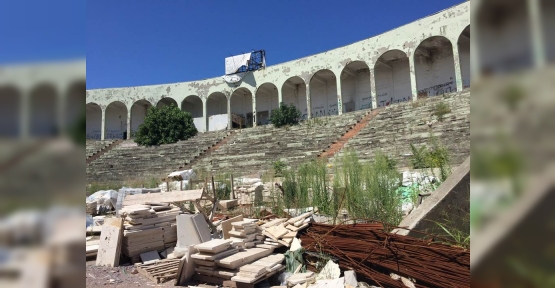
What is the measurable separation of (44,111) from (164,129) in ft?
103

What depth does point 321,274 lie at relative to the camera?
4703 millimetres

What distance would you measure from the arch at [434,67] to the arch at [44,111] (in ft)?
89.1

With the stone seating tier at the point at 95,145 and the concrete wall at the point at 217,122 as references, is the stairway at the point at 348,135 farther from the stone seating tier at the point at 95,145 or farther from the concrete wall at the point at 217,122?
the stone seating tier at the point at 95,145

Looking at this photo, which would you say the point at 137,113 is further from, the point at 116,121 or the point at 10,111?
the point at 10,111

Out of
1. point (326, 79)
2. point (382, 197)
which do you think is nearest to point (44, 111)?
point (382, 197)

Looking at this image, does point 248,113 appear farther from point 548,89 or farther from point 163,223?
point 548,89

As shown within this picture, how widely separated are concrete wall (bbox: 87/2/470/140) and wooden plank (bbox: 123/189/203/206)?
13697 millimetres

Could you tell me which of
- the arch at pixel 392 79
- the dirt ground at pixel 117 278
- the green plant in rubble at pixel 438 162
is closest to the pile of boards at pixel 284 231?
the dirt ground at pixel 117 278

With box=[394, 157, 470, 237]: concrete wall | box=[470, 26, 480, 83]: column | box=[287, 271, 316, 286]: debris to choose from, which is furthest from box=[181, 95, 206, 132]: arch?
box=[470, 26, 480, 83]: column

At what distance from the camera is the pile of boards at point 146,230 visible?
6.35 metres

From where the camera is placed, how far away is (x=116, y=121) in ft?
124

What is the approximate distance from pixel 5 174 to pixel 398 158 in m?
13.6

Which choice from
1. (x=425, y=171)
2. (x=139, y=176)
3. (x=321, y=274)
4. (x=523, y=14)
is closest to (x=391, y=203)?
(x=321, y=274)

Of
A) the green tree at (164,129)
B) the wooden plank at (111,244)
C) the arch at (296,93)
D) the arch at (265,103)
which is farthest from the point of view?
the arch at (265,103)
